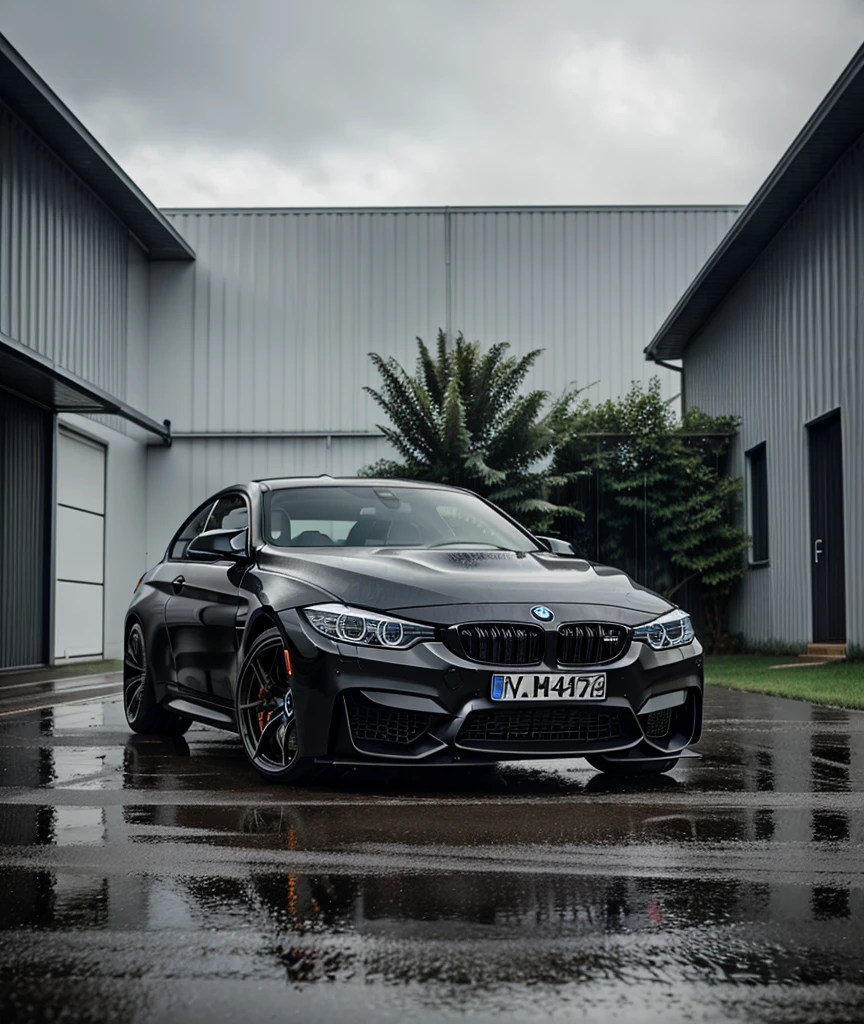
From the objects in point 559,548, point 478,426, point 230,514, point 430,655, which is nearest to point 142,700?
point 230,514

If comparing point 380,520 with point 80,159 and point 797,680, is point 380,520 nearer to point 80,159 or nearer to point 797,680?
point 797,680

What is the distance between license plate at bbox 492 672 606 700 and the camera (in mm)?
5375

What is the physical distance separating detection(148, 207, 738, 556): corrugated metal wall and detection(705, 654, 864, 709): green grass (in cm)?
1197

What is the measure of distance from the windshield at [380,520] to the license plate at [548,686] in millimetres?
1474

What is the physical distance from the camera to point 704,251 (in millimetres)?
29516

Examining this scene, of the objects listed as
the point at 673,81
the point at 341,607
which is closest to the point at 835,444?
the point at 673,81

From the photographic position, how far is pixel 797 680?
531 inches

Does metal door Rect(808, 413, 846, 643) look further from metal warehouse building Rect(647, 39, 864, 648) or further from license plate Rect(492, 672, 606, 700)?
license plate Rect(492, 672, 606, 700)

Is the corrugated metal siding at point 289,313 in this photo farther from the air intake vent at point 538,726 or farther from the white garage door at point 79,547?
the air intake vent at point 538,726

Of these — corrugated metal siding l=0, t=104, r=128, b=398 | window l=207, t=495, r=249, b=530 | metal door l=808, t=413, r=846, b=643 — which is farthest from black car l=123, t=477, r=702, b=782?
corrugated metal siding l=0, t=104, r=128, b=398

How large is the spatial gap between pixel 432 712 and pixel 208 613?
1.98 m

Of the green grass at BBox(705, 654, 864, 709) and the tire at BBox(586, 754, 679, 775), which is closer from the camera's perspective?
the tire at BBox(586, 754, 679, 775)

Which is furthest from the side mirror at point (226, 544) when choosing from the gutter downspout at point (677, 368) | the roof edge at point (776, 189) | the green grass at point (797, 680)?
the gutter downspout at point (677, 368)

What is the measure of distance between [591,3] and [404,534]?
12.8 meters
